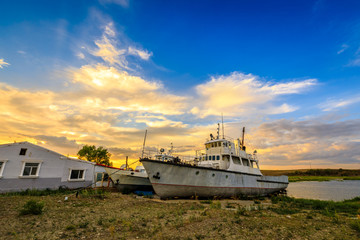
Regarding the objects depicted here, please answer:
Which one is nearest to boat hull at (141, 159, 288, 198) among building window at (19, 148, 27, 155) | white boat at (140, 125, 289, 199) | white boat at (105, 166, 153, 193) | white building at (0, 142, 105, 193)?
white boat at (140, 125, 289, 199)

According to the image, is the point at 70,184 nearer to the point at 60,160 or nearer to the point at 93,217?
the point at 60,160

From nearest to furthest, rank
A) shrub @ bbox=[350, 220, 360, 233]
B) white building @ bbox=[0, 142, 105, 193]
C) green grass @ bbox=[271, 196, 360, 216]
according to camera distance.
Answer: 1. shrub @ bbox=[350, 220, 360, 233]
2. green grass @ bbox=[271, 196, 360, 216]
3. white building @ bbox=[0, 142, 105, 193]

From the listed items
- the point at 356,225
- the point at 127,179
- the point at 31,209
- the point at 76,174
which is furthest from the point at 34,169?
the point at 356,225

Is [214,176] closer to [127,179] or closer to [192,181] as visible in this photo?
[192,181]

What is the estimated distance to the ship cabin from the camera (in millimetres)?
21891

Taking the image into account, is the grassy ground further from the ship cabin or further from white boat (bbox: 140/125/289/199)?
the ship cabin

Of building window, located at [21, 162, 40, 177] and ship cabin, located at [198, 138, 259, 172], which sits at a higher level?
ship cabin, located at [198, 138, 259, 172]

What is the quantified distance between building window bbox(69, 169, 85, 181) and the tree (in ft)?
109

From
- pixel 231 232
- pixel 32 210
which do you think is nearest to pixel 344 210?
pixel 231 232

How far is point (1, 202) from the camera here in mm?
11828

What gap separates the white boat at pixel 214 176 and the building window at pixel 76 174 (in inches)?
400

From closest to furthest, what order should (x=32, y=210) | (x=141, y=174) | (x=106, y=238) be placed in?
1. (x=106, y=238)
2. (x=32, y=210)
3. (x=141, y=174)

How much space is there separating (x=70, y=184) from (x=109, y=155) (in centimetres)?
3805

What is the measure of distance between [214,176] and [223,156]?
14.9ft
